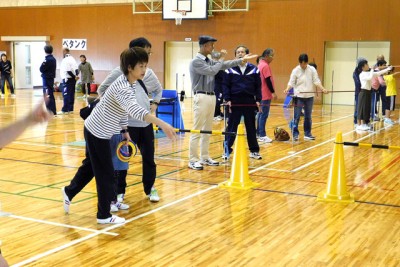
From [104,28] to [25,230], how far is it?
20.8 meters

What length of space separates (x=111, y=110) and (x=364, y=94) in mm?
8772

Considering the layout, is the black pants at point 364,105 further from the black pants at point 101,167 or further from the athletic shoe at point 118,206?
the black pants at point 101,167

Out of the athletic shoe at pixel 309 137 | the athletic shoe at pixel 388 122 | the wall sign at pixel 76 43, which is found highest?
the wall sign at pixel 76 43

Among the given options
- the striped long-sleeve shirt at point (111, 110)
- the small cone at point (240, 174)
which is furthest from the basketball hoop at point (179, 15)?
the striped long-sleeve shirt at point (111, 110)

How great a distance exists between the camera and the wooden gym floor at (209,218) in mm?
4344

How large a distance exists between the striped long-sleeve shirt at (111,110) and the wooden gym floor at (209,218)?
3.13 ft

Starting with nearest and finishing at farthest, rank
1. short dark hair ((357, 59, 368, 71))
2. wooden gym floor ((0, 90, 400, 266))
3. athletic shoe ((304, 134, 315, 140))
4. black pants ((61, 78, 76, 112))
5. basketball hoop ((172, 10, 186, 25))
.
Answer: wooden gym floor ((0, 90, 400, 266))
athletic shoe ((304, 134, 315, 140))
short dark hair ((357, 59, 368, 71))
black pants ((61, 78, 76, 112))
basketball hoop ((172, 10, 186, 25))

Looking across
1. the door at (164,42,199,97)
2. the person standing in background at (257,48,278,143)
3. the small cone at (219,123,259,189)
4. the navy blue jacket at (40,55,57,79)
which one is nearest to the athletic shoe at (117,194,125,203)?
the small cone at (219,123,259,189)

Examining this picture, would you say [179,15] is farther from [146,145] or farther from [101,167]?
[101,167]

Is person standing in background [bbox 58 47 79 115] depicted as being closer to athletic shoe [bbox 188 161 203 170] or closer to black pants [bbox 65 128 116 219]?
athletic shoe [bbox 188 161 203 170]

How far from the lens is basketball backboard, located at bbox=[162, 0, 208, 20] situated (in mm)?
21953

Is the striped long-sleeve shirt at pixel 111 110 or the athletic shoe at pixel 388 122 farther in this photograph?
the athletic shoe at pixel 388 122

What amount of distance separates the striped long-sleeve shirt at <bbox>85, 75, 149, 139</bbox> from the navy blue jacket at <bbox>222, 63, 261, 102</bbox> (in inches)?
140

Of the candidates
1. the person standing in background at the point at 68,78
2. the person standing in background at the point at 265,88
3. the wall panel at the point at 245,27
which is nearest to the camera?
the person standing in background at the point at 265,88
